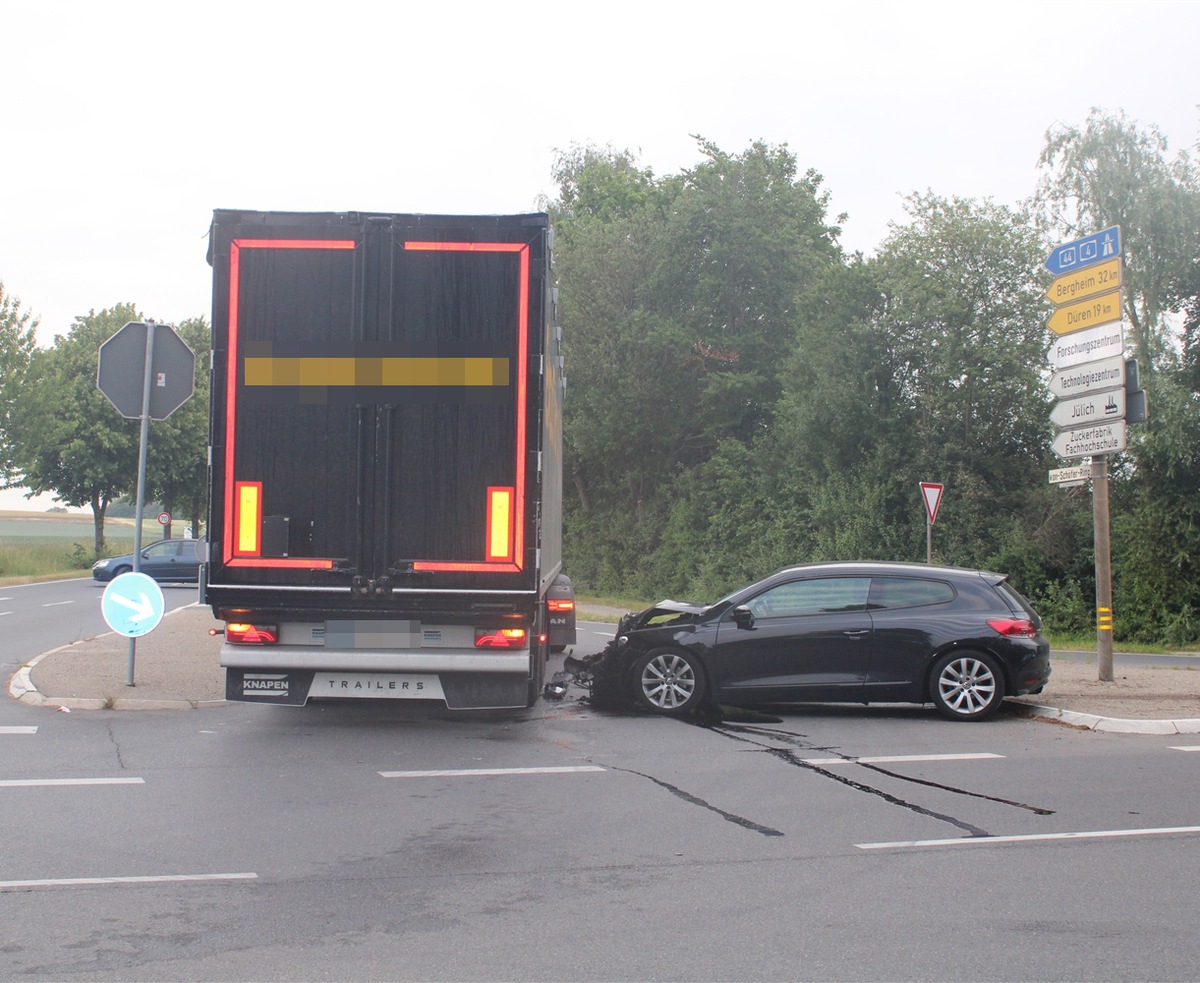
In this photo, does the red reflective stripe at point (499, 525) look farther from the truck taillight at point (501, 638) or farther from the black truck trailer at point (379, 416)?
the truck taillight at point (501, 638)

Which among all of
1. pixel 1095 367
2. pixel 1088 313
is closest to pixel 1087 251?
pixel 1088 313

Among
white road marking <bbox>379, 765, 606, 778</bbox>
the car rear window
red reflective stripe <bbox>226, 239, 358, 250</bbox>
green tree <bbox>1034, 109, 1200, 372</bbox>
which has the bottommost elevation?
white road marking <bbox>379, 765, 606, 778</bbox>

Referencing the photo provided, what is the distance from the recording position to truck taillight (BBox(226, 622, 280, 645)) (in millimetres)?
9453

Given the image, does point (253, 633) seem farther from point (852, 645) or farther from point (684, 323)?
point (684, 323)

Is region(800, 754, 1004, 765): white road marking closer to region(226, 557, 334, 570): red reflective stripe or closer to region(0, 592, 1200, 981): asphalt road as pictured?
region(0, 592, 1200, 981): asphalt road

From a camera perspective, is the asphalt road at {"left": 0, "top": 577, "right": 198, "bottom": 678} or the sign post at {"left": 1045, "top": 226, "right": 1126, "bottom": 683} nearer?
the sign post at {"left": 1045, "top": 226, "right": 1126, "bottom": 683}

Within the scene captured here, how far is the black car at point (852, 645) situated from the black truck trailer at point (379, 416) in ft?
8.17

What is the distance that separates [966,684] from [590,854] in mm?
5913

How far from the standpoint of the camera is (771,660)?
1119 cm

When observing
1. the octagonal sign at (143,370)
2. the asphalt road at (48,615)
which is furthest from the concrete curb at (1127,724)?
the asphalt road at (48,615)

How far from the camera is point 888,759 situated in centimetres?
914

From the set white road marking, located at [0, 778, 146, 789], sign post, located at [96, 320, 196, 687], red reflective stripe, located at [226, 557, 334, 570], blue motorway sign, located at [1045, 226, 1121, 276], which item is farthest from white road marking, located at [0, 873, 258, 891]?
blue motorway sign, located at [1045, 226, 1121, 276]

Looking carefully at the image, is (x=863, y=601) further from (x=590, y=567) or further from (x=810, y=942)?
(x=590, y=567)

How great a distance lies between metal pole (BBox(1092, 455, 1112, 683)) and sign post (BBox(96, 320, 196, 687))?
393 inches
